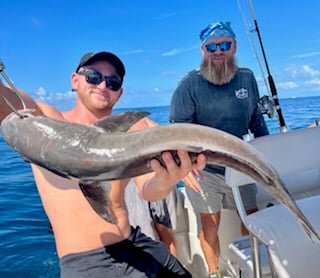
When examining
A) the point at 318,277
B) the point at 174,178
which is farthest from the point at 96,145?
the point at 318,277

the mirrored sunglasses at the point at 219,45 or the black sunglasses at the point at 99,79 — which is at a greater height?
the mirrored sunglasses at the point at 219,45

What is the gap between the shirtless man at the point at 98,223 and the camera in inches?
81.6

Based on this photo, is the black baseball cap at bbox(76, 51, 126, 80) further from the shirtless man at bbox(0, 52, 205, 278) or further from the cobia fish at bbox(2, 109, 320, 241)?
the cobia fish at bbox(2, 109, 320, 241)

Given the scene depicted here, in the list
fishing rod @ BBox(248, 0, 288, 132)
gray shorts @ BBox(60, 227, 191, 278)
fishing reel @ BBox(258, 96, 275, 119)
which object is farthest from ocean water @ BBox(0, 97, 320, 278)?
fishing rod @ BBox(248, 0, 288, 132)

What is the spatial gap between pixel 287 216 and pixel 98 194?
1.16 meters

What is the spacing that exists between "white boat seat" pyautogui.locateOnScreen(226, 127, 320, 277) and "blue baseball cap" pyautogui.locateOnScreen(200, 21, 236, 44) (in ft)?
4.65

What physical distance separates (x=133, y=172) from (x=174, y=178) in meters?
0.27

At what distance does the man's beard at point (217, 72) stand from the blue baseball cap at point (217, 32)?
0.76ft

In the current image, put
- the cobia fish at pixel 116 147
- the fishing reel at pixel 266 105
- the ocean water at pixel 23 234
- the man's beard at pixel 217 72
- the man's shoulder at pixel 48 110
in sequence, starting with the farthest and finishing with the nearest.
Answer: the ocean water at pixel 23 234
the fishing reel at pixel 266 105
the man's beard at pixel 217 72
the man's shoulder at pixel 48 110
the cobia fish at pixel 116 147

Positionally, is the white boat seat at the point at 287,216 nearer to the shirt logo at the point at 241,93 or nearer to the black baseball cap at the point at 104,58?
the black baseball cap at the point at 104,58

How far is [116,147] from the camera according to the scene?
4.41 feet

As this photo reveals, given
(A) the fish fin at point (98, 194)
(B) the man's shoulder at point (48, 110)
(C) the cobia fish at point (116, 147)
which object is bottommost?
(A) the fish fin at point (98, 194)

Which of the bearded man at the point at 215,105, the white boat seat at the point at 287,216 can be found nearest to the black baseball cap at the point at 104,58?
the white boat seat at the point at 287,216

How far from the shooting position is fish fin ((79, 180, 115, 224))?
144 cm
